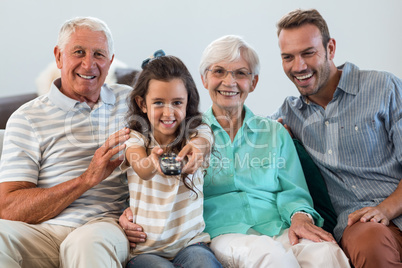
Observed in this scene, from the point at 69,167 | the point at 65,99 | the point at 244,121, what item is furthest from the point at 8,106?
the point at 244,121

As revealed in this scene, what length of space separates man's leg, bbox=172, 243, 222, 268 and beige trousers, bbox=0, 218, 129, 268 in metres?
0.19

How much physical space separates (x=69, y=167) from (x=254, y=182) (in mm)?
725

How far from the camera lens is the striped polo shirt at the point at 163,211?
5.35 ft

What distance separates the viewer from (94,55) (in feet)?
6.48

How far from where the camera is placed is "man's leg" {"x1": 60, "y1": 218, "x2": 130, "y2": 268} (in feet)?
4.88

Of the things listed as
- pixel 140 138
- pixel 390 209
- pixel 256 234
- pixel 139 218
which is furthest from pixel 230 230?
pixel 390 209

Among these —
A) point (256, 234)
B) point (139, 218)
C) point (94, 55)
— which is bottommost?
point (256, 234)

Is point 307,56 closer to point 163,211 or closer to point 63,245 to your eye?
point 163,211

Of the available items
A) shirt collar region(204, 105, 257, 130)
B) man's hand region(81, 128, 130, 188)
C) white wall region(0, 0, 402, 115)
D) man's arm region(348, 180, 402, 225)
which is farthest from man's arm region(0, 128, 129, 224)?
white wall region(0, 0, 402, 115)

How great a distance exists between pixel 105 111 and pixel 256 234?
0.78 meters

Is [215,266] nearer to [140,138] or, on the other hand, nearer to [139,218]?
[139,218]

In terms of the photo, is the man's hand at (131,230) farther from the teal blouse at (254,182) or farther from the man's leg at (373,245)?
the man's leg at (373,245)

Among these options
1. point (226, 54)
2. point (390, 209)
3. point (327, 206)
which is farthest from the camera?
point (327, 206)

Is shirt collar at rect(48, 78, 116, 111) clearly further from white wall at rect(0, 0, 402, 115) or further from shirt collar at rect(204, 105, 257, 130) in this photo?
white wall at rect(0, 0, 402, 115)
